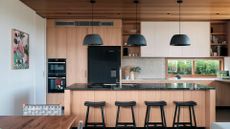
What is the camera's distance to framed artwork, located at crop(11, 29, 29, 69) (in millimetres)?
5152

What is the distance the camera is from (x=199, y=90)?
523 cm

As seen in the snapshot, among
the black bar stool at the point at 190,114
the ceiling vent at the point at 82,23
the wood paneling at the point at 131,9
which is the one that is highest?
the wood paneling at the point at 131,9

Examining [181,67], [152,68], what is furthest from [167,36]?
[181,67]

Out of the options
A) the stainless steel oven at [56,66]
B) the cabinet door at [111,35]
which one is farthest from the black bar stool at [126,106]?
the stainless steel oven at [56,66]

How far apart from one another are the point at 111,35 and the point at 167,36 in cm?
166

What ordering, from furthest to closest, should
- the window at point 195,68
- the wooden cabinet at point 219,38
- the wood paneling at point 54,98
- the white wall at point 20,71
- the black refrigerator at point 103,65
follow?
the window at point 195,68, the wooden cabinet at point 219,38, the wood paneling at point 54,98, the black refrigerator at point 103,65, the white wall at point 20,71

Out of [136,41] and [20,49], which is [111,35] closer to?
[136,41]

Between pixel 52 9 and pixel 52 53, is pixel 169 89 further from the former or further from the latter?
pixel 52 53

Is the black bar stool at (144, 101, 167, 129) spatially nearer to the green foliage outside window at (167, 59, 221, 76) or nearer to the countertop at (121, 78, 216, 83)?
the countertop at (121, 78, 216, 83)

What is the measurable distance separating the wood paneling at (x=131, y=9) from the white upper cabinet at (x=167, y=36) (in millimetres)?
300

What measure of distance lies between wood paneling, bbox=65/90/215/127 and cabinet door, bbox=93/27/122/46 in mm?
2612

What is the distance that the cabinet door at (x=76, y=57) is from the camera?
7.59m

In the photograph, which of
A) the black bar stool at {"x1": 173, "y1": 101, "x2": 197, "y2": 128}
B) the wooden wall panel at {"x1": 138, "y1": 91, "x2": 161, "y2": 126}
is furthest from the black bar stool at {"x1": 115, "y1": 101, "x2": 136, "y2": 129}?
the black bar stool at {"x1": 173, "y1": 101, "x2": 197, "y2": 128}

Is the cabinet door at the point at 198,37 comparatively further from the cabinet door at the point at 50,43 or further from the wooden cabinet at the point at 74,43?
the cabinet door at the point at 50,43
